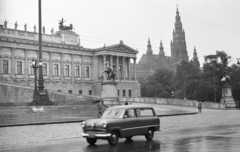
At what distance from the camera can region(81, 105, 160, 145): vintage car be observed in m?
14.0

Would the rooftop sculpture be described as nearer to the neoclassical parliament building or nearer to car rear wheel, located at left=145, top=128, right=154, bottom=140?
the neoclassical parliament building

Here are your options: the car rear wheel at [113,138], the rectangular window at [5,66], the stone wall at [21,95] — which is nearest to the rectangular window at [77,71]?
the rectangular window at [5,66]

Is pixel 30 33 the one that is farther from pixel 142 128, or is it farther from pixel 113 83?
pixel 142 128

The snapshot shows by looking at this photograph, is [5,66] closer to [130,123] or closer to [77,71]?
[77,71]

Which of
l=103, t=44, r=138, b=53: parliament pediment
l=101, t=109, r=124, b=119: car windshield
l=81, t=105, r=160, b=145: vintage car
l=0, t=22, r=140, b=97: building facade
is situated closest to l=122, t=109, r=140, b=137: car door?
l=81, t=105, r=160, b=145: vintage car

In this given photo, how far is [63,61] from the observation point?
288 ft

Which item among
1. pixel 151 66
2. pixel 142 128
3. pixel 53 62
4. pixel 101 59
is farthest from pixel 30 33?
pixel 151 66

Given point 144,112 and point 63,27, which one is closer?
point 144,112

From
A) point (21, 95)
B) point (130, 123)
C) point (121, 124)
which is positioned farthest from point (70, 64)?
point (121, 124)

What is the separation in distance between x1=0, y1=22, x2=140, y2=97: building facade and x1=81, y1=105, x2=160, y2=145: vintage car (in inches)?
2261

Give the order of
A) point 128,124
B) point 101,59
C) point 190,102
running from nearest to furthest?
point 128,124, point 190,102, point 101,59

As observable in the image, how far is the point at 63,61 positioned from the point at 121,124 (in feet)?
246

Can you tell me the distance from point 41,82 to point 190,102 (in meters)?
Result: 33.6

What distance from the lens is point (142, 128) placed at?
15484mm
